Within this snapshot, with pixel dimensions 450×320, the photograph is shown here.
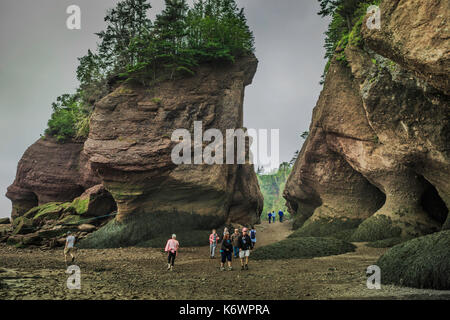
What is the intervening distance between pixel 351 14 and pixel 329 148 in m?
9.22

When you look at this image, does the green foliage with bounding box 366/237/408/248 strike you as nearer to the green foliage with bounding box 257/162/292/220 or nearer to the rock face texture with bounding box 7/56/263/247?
the rock face texture with bounding box 7/56/263/247

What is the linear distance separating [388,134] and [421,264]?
980 centimetres

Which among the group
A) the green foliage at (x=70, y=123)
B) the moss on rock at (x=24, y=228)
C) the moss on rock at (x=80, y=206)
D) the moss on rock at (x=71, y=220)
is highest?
the green foliage at (x=70, y=123)

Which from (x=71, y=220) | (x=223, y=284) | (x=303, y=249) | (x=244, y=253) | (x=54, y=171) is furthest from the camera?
(x=54, y=171)

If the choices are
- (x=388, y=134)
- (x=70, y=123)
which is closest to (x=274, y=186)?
(x=70, y=123)

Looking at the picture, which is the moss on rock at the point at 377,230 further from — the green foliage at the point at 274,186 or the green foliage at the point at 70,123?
the green foliage at the point at 274,186

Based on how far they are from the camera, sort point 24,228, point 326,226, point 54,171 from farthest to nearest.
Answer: point 54,171
point 24,228
point 326,226

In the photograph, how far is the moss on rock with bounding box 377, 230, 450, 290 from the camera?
18.5 ft

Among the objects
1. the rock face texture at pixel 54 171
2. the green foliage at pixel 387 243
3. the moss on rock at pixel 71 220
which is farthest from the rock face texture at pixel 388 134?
the rock face texture at pixel 54 171

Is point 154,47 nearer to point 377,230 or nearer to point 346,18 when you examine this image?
point 346,18

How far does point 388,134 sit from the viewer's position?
559 inches

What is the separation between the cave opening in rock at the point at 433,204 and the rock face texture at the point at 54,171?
1024 inches

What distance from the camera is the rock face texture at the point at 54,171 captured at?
2678 centimetres

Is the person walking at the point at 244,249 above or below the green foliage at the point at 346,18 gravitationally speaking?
below
